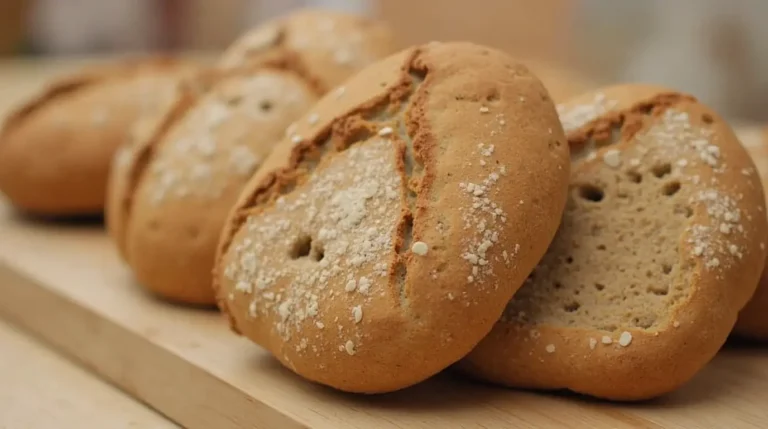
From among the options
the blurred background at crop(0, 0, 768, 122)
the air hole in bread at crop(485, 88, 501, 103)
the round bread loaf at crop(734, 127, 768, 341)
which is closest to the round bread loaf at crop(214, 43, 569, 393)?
the air hole in bread at crop(485, 88, 501, 103)

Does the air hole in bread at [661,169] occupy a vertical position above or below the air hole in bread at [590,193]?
above

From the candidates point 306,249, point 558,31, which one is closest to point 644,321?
point 306,249

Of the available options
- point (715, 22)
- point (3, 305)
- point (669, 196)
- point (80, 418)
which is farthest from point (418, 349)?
point (715, 22)

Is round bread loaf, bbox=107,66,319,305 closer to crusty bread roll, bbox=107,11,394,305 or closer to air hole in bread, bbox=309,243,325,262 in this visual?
crusty bread roll, bbox=107,11,394,305

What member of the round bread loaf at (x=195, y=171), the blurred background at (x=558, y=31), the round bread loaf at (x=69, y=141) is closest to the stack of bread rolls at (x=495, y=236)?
the round bread loaf at (x=195, y=171)

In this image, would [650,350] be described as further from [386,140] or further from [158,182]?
[158,182]

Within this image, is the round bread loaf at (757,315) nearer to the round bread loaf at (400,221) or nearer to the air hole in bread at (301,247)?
the round bread loaf at (400,221)
